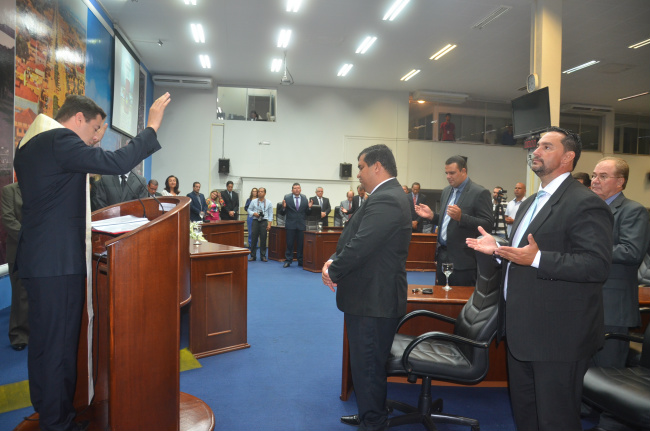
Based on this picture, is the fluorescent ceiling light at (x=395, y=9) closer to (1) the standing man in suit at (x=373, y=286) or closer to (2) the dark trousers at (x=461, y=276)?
(2) the dark trousers at (x=461, y=276)

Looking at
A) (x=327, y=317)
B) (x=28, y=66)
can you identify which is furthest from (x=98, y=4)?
(x=327, y=317)

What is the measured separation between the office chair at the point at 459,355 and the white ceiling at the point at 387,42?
20.6 ft

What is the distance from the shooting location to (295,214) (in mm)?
9055

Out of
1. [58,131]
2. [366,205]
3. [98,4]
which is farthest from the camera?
[98,4]

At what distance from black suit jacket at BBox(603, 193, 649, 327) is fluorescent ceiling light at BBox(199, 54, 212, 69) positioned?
977 centimetres

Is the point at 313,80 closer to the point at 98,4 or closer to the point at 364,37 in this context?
the point at 364,37

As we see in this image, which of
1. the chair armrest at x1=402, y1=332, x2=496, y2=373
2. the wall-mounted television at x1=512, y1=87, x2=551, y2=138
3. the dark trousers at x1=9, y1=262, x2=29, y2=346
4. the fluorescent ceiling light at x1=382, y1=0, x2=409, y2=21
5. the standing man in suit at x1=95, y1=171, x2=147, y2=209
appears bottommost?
the dark trousers at x1=9, y1=262, x2=29, y2=346

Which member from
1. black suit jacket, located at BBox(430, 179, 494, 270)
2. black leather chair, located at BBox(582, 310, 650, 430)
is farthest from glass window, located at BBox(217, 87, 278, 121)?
black leather chair, located at BBox(582, 310, 650, 430)

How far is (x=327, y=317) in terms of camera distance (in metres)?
4.83

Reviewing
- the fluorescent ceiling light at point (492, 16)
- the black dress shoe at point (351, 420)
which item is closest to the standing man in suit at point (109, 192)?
the black dress shoe at point (351, 420)

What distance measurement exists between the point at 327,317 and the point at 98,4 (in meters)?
6.79

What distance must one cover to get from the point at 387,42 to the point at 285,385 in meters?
7.92

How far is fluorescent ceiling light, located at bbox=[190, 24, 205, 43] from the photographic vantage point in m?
8.45

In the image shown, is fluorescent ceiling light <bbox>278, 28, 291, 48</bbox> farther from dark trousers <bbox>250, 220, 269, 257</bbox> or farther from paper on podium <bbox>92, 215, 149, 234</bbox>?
paper on podium <bbox>92, 215, 149, 234</bbox>
